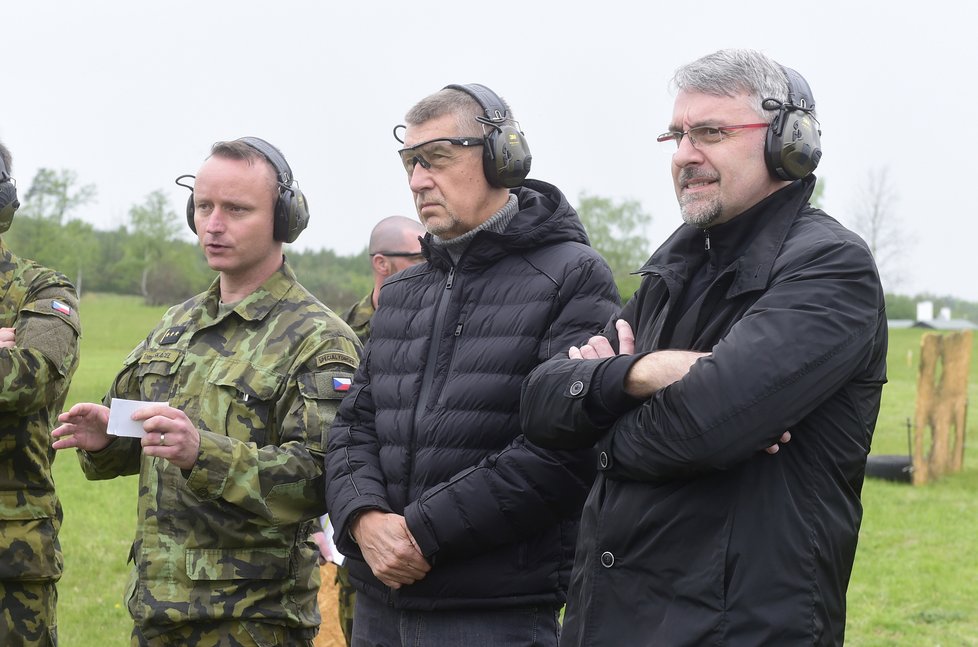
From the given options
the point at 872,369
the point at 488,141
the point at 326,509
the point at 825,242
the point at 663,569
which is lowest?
the point at 326,509

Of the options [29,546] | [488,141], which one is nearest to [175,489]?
[29,546]

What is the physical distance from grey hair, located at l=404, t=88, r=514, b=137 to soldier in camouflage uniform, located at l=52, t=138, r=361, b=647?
2.44 feet

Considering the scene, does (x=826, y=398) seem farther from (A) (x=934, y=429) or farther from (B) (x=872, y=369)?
(A) (x=934, y=429)

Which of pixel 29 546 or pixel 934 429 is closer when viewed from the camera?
pixel 29 546

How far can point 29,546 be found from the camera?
4.79 metres

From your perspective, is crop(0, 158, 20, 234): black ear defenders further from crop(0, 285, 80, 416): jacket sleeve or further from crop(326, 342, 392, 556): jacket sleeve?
crop(326, 342, 392, 556): jacket sleeve

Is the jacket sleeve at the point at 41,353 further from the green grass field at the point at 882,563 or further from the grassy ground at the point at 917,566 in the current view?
the grassy ground at the point at 917,566

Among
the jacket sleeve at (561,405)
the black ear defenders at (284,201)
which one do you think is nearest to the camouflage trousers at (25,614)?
the black ear defenders at (284,201)

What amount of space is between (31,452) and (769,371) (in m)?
3.53

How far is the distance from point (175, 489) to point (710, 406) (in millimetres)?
2191

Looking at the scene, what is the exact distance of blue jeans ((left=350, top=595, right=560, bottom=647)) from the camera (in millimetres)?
3426

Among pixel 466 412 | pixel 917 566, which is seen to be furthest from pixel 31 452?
pixel 917 566

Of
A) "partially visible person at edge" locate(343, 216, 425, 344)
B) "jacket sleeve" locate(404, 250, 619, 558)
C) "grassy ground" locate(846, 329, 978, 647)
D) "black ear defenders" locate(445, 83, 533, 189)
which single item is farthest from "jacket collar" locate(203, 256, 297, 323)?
"grassy ground" locate(846, 329, 978, 647)

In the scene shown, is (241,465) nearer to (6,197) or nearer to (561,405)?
(561,405)
